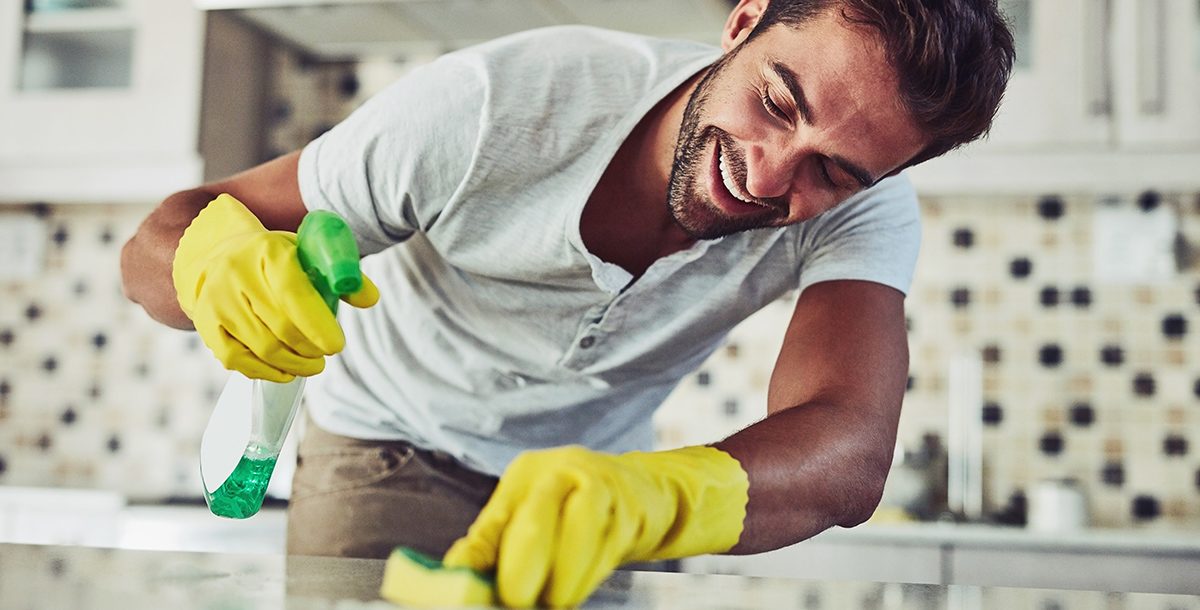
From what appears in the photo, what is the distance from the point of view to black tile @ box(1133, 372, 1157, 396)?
2.30 meters

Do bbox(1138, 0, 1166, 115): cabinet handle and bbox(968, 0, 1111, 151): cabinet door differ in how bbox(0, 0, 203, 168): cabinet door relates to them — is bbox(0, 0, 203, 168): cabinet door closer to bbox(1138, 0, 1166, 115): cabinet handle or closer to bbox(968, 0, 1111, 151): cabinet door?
bbox(968, 0, 1111, 151): cabinet door

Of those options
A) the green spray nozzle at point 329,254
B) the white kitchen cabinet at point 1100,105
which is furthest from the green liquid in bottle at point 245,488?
the white kitchen cabinet at point 1100,105

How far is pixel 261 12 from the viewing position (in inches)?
92.7

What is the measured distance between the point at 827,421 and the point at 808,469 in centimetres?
6

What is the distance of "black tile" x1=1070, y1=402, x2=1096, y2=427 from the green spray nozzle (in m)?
1.96

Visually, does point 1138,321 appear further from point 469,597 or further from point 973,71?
point 469,597

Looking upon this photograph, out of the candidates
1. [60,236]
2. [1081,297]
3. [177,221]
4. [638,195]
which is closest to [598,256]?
[638,195]

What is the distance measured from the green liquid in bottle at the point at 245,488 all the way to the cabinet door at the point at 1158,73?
1747 mm

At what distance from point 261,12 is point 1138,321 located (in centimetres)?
193

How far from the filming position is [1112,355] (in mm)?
2318

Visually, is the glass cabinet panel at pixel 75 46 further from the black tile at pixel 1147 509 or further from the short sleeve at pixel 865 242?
the black tile at pixel 1147 509

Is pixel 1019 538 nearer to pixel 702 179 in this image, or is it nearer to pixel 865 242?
pixel 865 242

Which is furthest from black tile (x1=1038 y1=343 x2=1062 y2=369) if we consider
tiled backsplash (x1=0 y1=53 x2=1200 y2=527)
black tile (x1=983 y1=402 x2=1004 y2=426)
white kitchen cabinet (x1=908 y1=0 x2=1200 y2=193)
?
white kitchen cabinet (x1=908 y1=0 x2=1200 y2=193)

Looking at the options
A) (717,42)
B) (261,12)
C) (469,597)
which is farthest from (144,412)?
(469,597)
